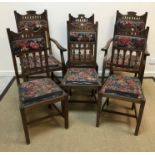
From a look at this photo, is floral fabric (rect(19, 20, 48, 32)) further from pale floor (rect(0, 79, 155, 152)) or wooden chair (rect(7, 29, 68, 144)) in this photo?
pale floor (rect(0, 79, 155, 152))

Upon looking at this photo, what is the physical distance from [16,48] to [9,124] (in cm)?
88

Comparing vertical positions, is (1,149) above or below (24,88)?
below

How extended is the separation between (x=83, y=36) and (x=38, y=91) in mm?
1024

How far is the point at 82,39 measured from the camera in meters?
2.40

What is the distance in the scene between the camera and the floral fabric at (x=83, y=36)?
7.80 feet

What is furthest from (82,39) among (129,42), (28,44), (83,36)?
(28,44)

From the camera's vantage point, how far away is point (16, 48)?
74.9 inches

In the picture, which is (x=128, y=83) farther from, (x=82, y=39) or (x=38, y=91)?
(x=38, y=91)

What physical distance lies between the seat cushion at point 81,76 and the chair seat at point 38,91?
242 mm

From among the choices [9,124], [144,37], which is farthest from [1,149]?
[144,37]

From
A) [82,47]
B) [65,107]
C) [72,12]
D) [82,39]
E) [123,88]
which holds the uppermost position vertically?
[72,12]

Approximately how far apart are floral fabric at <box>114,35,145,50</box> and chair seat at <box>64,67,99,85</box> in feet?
1.47

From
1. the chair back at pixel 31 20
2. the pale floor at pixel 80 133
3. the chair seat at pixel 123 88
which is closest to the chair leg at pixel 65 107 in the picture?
the pale floor at pixel 80 133
